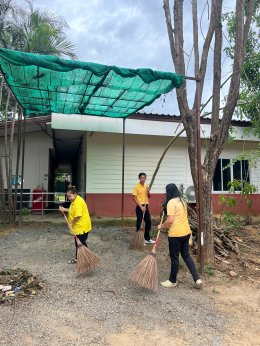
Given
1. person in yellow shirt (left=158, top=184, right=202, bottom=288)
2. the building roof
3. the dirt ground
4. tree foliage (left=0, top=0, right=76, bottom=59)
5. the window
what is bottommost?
the dirt ground

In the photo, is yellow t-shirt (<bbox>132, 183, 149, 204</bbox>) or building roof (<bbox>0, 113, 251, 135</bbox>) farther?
building roof (<bbox>0, 113, 251, 135</bbox>)

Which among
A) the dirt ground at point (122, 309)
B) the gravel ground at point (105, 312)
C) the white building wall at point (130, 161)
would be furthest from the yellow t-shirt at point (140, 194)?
the white building wall at point (130, 161)

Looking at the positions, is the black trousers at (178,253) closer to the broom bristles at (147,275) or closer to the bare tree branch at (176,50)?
the broom bristles at (147,275)

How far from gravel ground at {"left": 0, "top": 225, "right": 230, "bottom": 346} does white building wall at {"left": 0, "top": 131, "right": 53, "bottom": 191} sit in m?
6.95

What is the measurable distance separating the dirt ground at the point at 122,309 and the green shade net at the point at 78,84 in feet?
10.6

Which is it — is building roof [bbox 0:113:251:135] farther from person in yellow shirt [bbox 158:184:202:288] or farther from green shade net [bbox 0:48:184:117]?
person in yellow shirt [bbox 158:184:202:288]

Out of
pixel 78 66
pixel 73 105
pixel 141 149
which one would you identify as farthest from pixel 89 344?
pixel 141 149

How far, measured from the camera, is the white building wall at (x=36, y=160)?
12.7m

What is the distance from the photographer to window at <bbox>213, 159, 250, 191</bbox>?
39.7 ft

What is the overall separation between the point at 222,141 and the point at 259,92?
3612 mm

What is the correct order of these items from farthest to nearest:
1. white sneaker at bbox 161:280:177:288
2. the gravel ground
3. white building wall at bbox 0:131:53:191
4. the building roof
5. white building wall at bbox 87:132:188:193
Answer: white building wall at bbox 0:131:53:191, white building wall at bbox 87:132:188:193, the building roof, white sneaker at bbox 161:280:177:288, the gravel ground

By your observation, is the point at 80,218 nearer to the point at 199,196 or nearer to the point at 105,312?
the point at 105,312

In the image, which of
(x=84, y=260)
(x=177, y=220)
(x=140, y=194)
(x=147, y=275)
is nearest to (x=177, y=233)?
(x=177, y=220)

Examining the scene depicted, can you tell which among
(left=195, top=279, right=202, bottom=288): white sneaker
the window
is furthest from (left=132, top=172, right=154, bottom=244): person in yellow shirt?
the window
